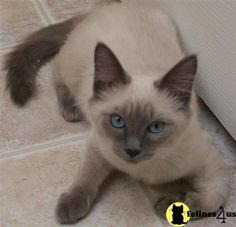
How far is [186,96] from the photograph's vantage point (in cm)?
136

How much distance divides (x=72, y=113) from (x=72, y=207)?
1.68 feet

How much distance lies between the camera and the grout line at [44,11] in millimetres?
2342

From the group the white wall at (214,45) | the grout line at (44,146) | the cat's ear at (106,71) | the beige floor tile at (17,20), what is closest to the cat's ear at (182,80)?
the cat's ear at (106,71)

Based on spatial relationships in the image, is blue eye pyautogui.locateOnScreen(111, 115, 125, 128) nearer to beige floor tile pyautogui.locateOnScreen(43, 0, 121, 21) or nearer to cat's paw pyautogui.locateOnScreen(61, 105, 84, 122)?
cat's paw pyautogui.locateOnScreen(61, 105, 84, 122)

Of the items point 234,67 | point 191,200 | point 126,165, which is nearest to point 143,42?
point 234,67

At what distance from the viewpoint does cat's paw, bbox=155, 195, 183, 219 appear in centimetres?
146

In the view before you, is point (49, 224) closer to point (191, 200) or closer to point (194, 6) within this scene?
point (191, 200)

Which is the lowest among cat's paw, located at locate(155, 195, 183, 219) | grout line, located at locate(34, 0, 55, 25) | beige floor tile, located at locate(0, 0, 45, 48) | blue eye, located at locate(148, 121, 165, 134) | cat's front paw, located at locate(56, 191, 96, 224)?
beige floor tile, located at locate(0, 0, 45, 48)

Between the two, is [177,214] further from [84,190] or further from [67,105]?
[67,105]

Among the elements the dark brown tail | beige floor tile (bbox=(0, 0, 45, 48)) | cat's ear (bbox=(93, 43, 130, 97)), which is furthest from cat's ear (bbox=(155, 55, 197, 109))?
beige floor tile (bbox=(0, 0, 45, 48))

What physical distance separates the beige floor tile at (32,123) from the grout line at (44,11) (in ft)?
1.66

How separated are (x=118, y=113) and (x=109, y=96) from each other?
8cm

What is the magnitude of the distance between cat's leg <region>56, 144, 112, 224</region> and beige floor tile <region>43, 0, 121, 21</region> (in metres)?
1.03

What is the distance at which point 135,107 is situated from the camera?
133 cm
